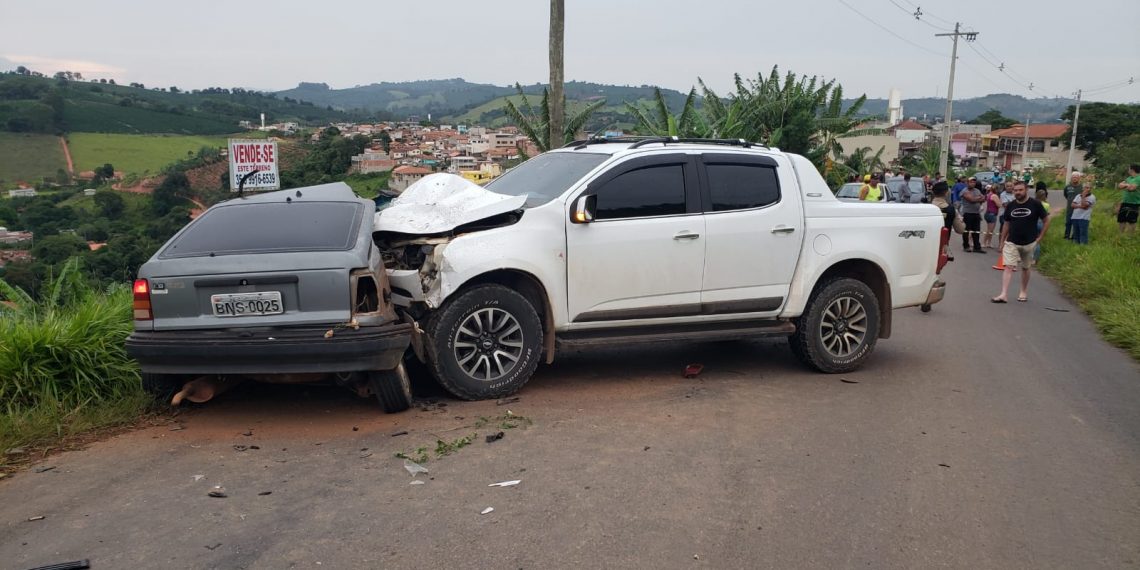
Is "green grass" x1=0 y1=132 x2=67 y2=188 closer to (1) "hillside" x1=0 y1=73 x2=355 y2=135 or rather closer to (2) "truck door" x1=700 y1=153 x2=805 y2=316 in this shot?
(1) "hillside" x1=0 y1=73 x2=355 y2=135

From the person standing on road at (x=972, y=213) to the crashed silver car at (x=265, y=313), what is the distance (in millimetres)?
17596

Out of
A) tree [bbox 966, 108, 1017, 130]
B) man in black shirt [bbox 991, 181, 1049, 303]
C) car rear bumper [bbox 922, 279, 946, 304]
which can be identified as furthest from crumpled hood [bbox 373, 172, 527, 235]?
tree [bbox 966, 108, 1017, 130]

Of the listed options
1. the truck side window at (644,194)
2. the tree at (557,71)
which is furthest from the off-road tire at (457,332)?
the tree at (557,71)

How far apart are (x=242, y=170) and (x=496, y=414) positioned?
7598 mm

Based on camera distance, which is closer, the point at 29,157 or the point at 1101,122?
the point at 29,157

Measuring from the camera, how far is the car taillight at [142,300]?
529 cm

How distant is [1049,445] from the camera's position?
18.4 ft

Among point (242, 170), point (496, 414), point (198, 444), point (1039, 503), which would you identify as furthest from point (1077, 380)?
point (242, 170)

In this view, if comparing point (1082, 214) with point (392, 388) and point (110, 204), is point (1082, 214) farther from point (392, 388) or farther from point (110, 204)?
point (110, 204)

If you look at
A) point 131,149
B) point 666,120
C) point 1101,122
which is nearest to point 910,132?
point 1101,122

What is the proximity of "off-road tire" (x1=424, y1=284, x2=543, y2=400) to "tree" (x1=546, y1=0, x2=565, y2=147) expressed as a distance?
698cm

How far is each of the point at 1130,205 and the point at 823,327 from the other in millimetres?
12926

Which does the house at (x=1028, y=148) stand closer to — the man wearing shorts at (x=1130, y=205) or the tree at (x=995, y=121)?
the tree at (x=995, y=121)

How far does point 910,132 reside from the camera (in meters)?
116
